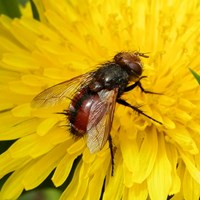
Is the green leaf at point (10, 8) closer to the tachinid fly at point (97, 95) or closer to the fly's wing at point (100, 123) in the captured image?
the tachinid fly at point (97, 95)

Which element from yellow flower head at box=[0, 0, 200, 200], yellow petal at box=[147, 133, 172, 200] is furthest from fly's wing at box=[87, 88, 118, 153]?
yellow petal at box=[147, 133, 172, 200]

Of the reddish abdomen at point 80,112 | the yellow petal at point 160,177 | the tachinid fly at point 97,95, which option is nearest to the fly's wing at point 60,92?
the tachinid fly at point 97,95

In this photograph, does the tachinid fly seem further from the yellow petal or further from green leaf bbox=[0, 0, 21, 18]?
green leaf bbox=[0, 0, 21, 18]

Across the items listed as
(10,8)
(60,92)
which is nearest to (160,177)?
(60,92)

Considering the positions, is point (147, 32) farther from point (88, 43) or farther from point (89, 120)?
point (89, 120)

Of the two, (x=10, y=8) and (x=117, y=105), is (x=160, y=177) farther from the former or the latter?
(x=10, y=8)
